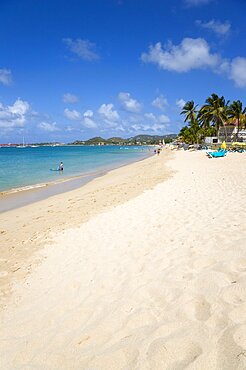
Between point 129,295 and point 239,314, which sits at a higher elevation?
point 239,314

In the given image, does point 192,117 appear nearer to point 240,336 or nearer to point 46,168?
point 46,168

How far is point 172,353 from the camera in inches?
92.7

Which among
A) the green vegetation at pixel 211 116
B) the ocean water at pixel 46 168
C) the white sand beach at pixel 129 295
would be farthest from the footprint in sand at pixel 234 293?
the green vegetation at pixel 211 116

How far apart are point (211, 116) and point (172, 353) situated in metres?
68.0

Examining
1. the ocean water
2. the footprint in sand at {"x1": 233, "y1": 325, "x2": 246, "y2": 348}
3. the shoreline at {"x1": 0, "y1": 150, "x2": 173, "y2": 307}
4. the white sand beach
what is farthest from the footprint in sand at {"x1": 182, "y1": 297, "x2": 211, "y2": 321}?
the ocean water

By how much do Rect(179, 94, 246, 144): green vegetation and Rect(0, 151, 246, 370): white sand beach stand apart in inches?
2279

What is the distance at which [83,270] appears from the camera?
15.1 ft

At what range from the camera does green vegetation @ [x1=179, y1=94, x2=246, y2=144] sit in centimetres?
6097

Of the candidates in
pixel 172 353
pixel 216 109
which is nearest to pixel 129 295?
pixel 172 353

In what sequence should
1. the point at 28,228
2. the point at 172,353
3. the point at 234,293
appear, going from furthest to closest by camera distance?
the point at 28,228 → the point at 234,293 → the point at 172,353

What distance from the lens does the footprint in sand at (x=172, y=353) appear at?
2.25m

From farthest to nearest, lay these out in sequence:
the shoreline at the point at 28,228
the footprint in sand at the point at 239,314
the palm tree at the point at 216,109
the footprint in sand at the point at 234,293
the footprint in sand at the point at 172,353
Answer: the palm tree at the point at 216,109
the shoreline at the point at 28,228
the footprint in sand at the point at 234,293
the footprint in sand at the point at 239,314
the footprint in sand at the point at 172,353

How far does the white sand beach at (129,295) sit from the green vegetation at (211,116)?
190 feet

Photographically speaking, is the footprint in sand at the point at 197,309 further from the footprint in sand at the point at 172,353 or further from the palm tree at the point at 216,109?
the palm tree at the point at 216,109
